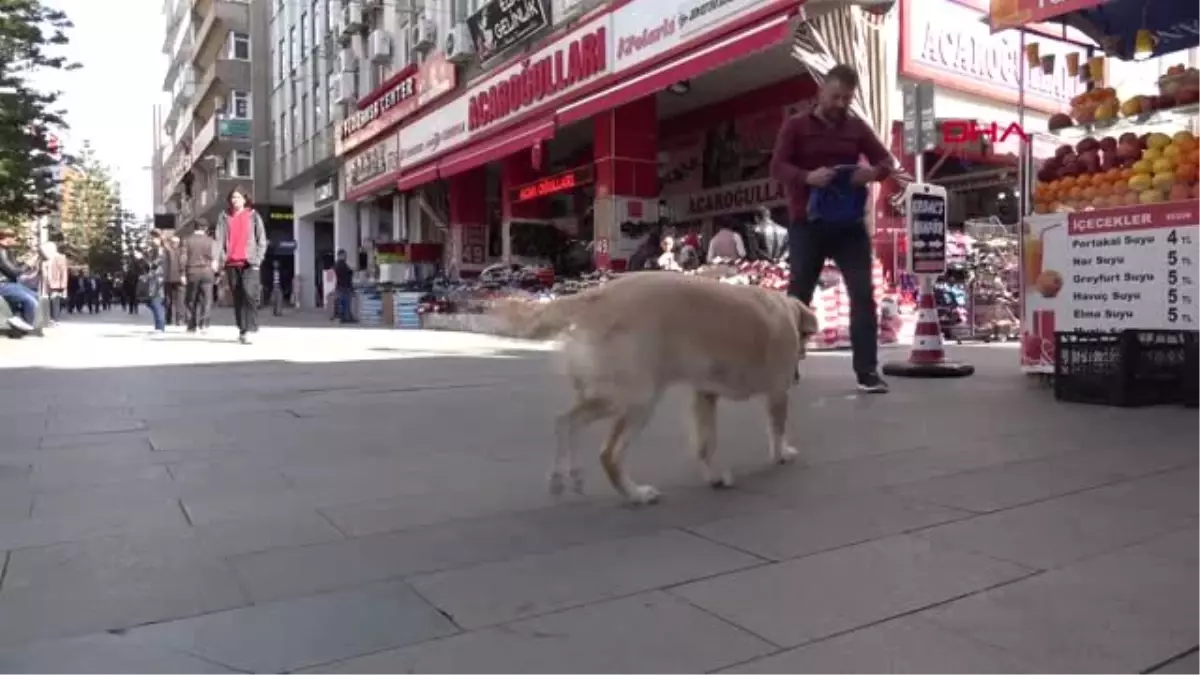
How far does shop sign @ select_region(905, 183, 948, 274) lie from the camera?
7547mm

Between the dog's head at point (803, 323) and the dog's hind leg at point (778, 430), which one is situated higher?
the dog's head at point (803, 323)

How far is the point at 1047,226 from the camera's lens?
6.33 metres

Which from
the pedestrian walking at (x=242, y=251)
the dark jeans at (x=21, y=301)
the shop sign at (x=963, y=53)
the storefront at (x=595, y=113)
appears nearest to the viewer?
the pedestrian walking at (x=242, y=251)

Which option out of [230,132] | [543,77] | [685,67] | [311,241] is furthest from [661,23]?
[230,132]

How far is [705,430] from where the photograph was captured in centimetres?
377

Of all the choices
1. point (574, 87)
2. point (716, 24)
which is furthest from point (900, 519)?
point (574, 87)

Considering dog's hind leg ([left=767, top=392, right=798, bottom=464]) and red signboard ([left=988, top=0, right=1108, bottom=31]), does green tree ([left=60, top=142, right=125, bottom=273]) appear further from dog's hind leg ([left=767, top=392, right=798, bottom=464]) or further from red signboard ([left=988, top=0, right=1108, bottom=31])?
dog's hind leg ([left=767, top=392, right=798, bottom=464])

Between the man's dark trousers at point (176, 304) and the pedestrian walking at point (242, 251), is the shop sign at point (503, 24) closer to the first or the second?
the man's dark trousers at point (176, 304)

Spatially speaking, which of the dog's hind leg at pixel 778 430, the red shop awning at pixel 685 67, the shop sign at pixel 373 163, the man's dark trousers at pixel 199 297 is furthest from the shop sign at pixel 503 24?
the dog's hind leg at pixel 778 430

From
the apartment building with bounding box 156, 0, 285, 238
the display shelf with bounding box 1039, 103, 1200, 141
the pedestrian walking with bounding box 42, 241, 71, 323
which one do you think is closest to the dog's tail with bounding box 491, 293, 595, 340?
the display shelf with bounding box 1039, 103, 1200, 141

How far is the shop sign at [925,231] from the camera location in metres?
7.55

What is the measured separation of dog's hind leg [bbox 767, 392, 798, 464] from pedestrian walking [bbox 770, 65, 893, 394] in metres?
2.12

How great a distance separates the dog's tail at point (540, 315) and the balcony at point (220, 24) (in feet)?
165

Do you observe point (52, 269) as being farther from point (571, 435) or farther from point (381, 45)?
point (571, 435)
